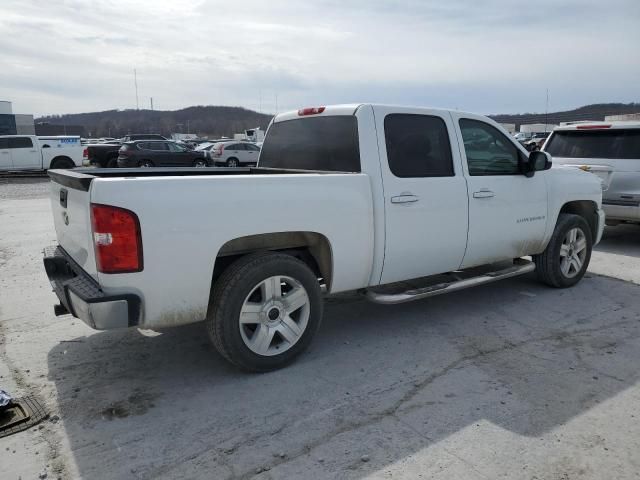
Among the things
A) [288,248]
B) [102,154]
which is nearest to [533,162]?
[288,248]

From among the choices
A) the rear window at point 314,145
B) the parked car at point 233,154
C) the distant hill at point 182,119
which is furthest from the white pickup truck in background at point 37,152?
the distant hill at point 182,119

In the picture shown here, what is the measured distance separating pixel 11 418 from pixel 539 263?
16.7ft

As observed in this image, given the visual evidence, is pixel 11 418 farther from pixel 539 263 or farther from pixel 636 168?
pixel 636 168

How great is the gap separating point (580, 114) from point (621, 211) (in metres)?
67.4

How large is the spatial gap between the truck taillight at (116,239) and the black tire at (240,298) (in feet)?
2.06

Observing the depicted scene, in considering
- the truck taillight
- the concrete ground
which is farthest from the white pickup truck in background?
the truck taillight

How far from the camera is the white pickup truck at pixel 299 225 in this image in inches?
125

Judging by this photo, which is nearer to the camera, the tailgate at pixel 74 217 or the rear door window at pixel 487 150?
the tailgate at pixel 74 217

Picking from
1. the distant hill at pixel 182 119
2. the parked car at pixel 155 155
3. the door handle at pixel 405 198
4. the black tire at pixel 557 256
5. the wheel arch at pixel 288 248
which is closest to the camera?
the wheel arch at pixel 288 248

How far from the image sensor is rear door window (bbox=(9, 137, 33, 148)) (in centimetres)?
2298

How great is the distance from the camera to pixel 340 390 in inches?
141

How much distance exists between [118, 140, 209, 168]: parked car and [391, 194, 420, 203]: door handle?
20.8 metres

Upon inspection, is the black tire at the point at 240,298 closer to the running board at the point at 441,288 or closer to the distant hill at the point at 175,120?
the running board at the point at 441,288

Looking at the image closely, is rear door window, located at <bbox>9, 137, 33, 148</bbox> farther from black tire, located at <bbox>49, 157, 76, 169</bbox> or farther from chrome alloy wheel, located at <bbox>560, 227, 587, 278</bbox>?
chrome alloy wheel, located at <bbox>560, 227, 587, 278</bbox>
